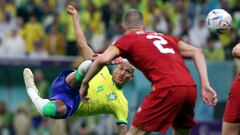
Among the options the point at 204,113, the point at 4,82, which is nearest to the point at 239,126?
the point at 204,113

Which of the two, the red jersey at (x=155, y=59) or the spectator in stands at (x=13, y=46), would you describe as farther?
the spectator in stands at (x=13, y=46)

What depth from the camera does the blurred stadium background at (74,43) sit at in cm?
2334

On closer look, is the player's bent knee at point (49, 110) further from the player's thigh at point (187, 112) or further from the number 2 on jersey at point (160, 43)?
the number 2 on jersey at point (160, 43)

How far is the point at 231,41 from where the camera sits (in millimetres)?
23516

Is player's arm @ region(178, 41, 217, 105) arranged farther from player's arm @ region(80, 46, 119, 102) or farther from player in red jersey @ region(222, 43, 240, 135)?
player in red jersey @ region(222, 43, 240, 135)

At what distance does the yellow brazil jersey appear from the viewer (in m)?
15.2

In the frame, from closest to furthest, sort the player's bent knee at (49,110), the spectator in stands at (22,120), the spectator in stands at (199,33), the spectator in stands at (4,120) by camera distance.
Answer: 1. the player's bent knee at (49,110)
2. the spectator in stands at (199,33)
3. the spectator in stands at (22,120)
4. the spectator in stands at (4,120)

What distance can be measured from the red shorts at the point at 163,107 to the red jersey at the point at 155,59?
92mm

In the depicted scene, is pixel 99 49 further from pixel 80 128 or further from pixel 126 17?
pixel 126 17

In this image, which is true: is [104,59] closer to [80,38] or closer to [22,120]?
[80,38]

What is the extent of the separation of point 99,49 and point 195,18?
2693mm

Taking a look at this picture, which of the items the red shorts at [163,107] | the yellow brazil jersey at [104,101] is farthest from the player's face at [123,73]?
the red shorts at [163,107]

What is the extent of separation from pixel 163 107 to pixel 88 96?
2752 millimetres

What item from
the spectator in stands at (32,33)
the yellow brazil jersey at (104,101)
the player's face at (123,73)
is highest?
the player's face at (123,73)
